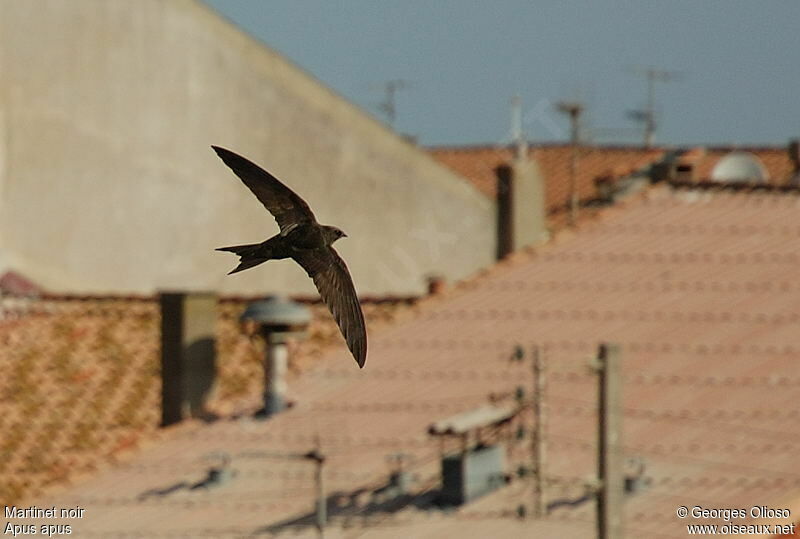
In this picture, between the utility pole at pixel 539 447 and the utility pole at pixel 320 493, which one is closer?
Result: the utility pole at pixel 539 447

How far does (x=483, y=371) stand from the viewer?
885 inches

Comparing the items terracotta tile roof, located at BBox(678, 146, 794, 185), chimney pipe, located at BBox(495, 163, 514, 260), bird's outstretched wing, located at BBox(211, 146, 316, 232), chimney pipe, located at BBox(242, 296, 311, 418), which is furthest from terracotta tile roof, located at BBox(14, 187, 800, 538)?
terracotta tile roof, located at BBox(678, 146, 794, 185)

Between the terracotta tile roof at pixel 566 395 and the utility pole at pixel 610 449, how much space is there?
1.39 feet

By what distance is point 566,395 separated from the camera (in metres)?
21.1

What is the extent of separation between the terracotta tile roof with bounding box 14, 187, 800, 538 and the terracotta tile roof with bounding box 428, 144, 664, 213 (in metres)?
19.2

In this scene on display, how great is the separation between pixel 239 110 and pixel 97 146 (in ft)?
6.58

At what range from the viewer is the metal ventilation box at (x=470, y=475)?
19.2 metres

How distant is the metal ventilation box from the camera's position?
19188 millimetres

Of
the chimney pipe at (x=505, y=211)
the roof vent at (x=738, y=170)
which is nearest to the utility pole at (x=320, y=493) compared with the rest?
the chimney pipe at (x=505, y=211)

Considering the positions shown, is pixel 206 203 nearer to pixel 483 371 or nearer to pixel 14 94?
pixel 14 94

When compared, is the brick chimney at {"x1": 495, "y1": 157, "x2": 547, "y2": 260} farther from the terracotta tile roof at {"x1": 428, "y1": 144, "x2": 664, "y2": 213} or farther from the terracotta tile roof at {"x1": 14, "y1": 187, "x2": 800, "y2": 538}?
the terracotta tile roof at {"x1": 14, "y1": 187, "x2": 800, "y2": 538}

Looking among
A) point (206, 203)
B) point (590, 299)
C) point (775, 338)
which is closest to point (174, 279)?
point (206, 203)

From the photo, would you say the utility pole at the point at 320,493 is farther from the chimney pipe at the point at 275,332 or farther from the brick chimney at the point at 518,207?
the brick chimney at the point at 518,207

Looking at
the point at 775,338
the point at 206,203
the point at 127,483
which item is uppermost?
the point at 206,203
